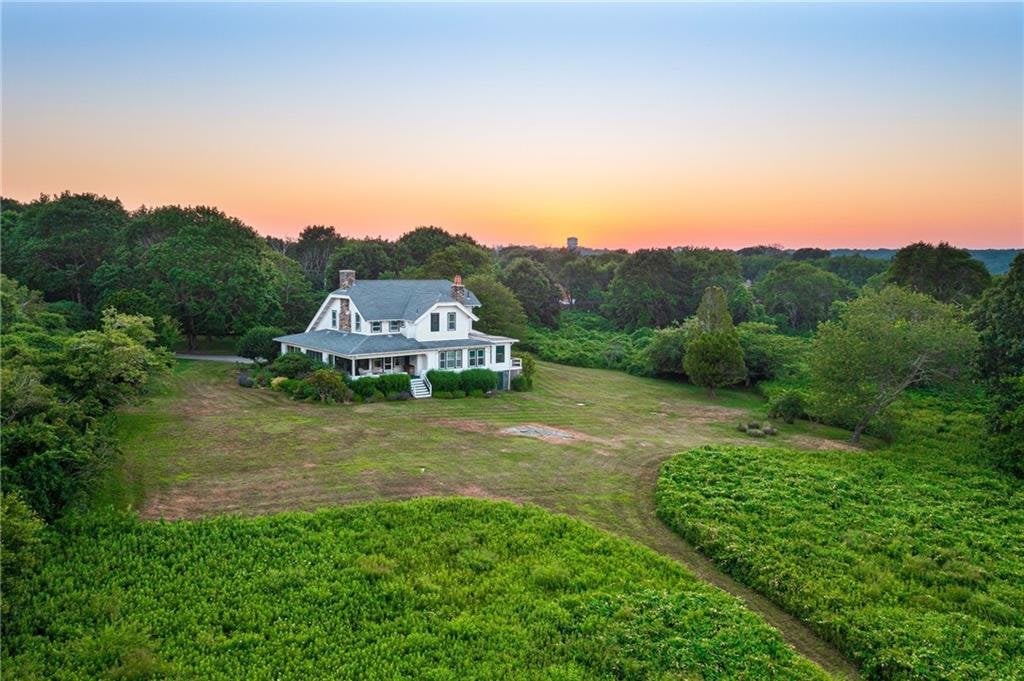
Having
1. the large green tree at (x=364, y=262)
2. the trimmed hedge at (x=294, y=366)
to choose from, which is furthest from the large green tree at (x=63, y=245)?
the trimmed hedge at (x=294, y=366)

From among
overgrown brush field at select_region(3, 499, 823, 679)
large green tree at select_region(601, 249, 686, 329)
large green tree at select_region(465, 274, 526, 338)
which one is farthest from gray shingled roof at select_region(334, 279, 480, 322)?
large green tree at select_region(601, 249, 686, 329)

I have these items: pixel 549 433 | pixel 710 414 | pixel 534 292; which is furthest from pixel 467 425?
pixel 534 292

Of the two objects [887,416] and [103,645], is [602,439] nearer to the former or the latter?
[887,416]

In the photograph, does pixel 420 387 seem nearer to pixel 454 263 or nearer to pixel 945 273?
pixel 454 263

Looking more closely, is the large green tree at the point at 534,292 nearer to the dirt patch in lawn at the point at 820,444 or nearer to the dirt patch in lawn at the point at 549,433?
the dirt patch in lawn at the point at 549,433

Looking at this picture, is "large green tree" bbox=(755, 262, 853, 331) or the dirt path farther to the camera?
→ "large green tree" bbox=(755, 262, 853, 331)

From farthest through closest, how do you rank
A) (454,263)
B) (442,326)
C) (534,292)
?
(534,292) < (454,263) < (442,326)

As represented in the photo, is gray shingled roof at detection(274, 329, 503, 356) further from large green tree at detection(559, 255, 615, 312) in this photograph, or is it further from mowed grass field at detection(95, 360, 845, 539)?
large green tree at detection(559, 255, 615, 312)

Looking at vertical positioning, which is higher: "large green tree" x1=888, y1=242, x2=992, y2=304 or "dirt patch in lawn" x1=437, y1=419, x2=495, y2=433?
"large green tree" x1=888, y1=242, x2=992, y2=304

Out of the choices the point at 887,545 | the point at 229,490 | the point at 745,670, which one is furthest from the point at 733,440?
the point at 229,490
